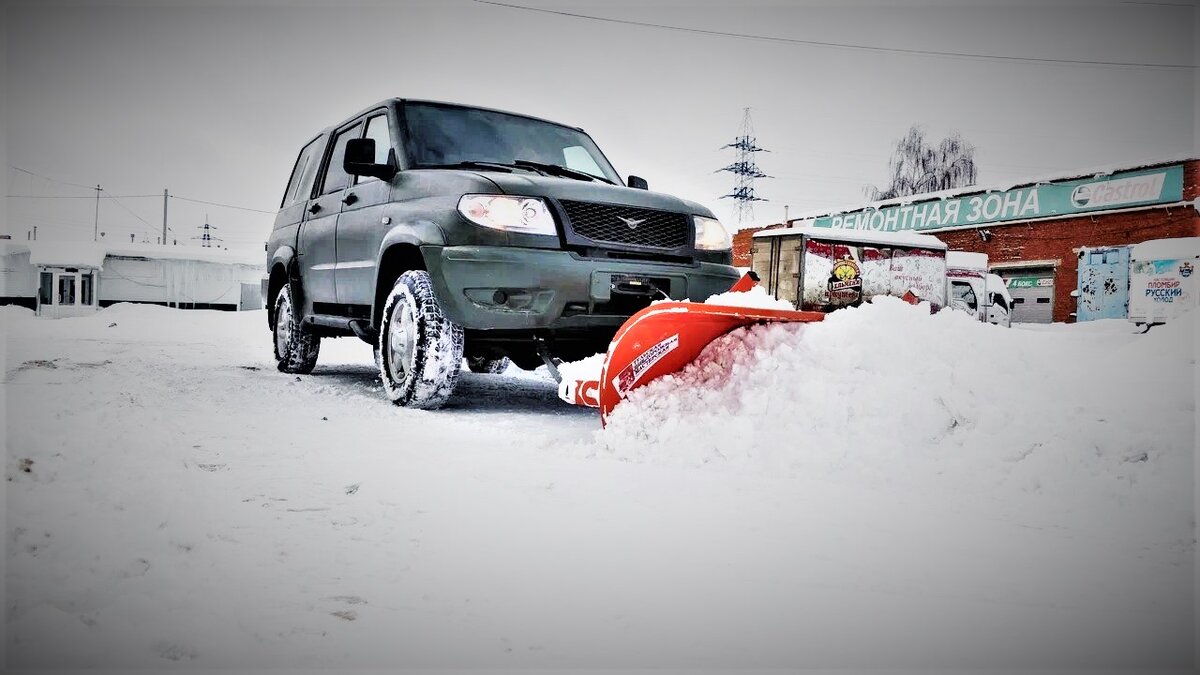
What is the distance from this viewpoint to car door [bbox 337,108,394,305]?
4977 millimetres

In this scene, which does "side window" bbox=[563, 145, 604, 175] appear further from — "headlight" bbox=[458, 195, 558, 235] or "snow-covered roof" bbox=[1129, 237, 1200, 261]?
"snow-covered roof" bbox=[1129, 237, 1200, 261]

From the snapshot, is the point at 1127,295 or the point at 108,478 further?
the point at 1127,295

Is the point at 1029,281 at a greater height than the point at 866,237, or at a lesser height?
lesser

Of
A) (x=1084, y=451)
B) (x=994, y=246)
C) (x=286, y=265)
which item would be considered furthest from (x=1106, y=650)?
(x=994, y=246)

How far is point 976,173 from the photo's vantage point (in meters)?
36.9

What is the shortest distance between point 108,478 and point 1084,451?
135 inches

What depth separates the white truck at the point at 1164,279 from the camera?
17.1 meters

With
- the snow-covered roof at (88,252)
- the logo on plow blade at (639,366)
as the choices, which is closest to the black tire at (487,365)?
the logo on plow blade at (639,366)

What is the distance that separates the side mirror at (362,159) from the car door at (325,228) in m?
0.92

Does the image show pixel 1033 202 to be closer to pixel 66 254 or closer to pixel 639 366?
pixel 639 366

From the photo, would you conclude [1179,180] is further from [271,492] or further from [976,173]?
[271,492]

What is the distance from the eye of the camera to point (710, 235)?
485 cm

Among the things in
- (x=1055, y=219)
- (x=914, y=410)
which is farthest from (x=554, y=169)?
(x=1055, y=219)

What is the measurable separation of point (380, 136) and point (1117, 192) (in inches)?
889
